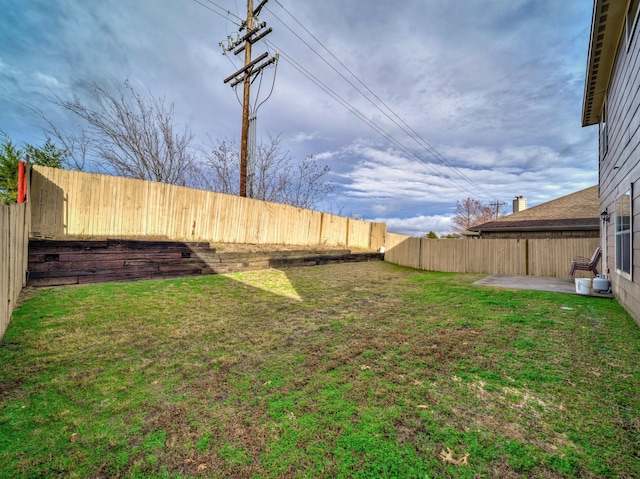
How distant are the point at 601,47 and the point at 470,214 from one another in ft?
103

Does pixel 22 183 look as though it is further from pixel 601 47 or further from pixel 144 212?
pixel 601 47

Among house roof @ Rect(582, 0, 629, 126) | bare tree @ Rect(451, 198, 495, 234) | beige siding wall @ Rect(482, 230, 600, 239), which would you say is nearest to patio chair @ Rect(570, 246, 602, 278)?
house roof @ Rect(582, 0, 629, 126)

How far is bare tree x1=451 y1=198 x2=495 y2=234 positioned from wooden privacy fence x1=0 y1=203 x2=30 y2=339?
35.7m

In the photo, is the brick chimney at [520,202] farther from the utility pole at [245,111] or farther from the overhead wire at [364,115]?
the utility pole at [245,111]

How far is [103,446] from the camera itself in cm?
154

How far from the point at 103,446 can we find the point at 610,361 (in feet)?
13.4

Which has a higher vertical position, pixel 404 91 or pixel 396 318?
pixel 404 91

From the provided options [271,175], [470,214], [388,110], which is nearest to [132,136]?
[271,175]

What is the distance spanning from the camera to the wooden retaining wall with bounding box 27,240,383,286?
459cm

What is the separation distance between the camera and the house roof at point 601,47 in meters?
4.55

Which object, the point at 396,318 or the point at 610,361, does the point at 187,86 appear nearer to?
the point at 396,318

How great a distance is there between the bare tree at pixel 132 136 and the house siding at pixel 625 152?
11057 mm

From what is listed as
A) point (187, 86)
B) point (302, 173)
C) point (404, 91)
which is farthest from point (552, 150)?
point (187, 86)

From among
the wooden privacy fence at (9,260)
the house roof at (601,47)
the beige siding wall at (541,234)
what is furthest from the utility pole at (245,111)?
the beige siding wall at (541,234)
